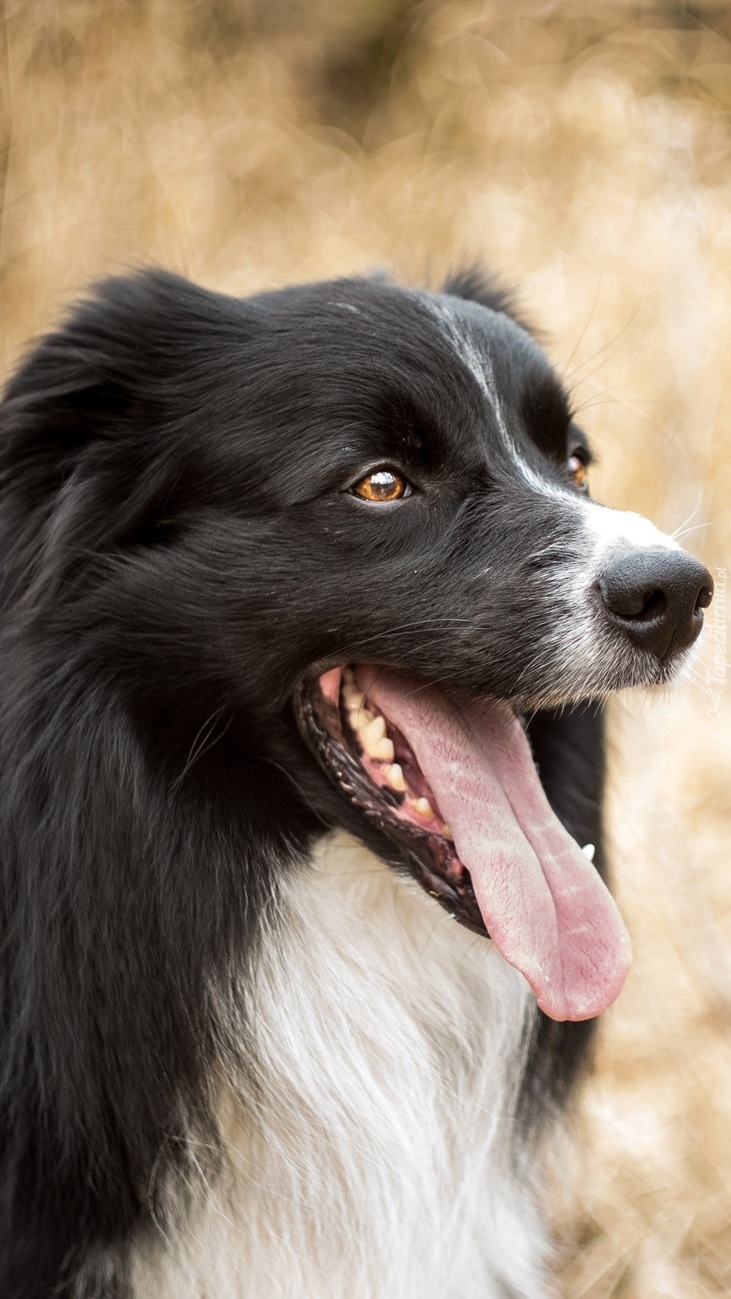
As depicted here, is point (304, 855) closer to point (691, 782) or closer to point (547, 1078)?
point (547, 1078)

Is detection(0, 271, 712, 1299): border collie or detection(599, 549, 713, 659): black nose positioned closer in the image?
detection(599, 549, 713, 659): black nose

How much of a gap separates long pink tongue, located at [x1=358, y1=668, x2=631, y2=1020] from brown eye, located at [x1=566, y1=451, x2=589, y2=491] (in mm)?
545

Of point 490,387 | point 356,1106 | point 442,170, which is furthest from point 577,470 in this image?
point 442,170

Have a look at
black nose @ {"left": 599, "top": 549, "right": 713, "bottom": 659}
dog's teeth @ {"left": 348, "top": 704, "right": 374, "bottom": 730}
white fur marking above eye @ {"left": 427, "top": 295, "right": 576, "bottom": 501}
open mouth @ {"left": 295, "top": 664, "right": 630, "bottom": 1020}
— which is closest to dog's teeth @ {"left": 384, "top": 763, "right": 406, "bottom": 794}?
open mouth @ {"left": 295, "top": 664, "right": 630, "bottom": 1020}

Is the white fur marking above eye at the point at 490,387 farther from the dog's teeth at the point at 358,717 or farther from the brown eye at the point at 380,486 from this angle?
the dog's teeth at the point at 358,717

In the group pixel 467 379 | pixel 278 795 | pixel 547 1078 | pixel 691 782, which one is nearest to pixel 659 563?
pixel 467 379

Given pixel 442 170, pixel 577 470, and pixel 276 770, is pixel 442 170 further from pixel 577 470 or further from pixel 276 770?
pixel 276 770

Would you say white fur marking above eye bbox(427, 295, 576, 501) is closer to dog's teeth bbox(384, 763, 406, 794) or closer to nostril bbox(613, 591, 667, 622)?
nostril bbox(613, 591, 667, 622)

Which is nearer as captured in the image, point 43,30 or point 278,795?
point 278,795

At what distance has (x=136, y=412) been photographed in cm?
232

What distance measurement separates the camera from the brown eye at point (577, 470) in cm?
258

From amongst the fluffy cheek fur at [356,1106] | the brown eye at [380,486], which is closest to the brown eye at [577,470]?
the brown eye at [380,486]

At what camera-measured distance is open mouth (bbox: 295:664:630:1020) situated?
211 centimetres

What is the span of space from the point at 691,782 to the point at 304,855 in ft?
12.4
